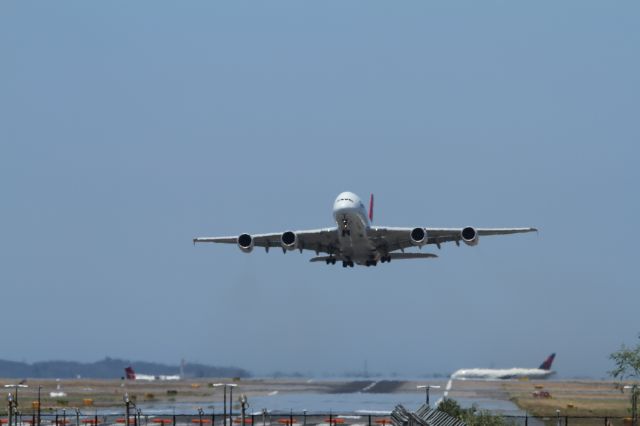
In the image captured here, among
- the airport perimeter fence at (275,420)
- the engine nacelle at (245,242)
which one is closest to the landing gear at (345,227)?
the engine nacelle at (245,242)

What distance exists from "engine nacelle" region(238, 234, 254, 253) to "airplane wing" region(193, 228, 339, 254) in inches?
19.4

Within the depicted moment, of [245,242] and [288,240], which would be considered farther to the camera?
[245,242]

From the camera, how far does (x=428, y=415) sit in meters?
43.6

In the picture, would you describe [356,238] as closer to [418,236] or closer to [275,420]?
[418,236]

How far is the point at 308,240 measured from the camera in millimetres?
81250

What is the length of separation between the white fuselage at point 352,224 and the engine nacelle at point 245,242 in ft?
20.7

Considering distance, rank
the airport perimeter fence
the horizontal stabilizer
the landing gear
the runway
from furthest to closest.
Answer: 1. the runway
2. the horizontal stabilizer
3. the landing gear
4. the airport perimeter fence

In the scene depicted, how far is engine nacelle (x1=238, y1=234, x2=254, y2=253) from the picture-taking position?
79.7 meters

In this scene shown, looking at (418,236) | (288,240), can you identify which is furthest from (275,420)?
(418,236)

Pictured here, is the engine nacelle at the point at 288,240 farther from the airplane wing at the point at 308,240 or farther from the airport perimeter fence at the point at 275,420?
the airport perimeter fence at the point at 275,420

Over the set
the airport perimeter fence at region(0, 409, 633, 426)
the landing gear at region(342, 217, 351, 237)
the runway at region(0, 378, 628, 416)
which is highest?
the landing gear at region(342, 217, 351, 237)

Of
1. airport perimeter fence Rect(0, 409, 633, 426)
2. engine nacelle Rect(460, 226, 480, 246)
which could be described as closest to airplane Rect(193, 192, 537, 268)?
engine nacelle Rect(460, 226, 480, 246)

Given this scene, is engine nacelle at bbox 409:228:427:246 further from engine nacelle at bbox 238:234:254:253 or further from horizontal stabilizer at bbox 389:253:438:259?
engine nacelle at bbox 238:234:254:253

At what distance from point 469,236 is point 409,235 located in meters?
4.25
